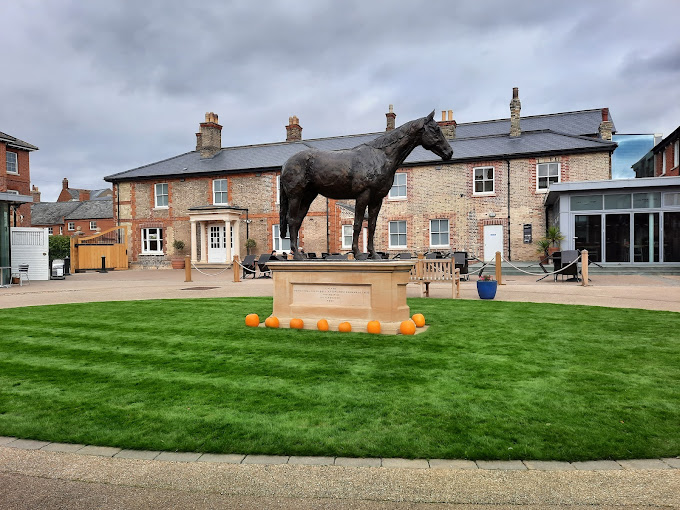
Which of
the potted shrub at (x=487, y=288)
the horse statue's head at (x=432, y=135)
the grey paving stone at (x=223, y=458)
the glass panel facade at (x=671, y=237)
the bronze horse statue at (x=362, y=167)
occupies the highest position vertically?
the horse statue's head at (x=432, y=135)

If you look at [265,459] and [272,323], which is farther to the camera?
[272,323]

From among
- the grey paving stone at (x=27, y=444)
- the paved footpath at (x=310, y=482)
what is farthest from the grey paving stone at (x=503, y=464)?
the grey paving stone at (x=27, y=444)

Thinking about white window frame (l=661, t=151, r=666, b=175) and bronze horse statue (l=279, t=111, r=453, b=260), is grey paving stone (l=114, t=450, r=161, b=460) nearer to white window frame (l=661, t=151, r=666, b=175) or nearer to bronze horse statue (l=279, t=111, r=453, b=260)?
bronze horse statue (l=279, t=111, r=453, b=260)

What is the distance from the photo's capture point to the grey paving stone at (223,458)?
130 inches

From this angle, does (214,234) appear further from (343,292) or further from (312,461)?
(312,461)

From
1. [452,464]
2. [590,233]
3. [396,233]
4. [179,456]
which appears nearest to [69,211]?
[396,233]

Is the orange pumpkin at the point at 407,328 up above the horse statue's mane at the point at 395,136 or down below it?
below

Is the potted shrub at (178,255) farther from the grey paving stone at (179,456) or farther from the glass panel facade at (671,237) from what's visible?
the grey paving stone at (179,456)

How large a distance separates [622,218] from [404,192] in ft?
38.4

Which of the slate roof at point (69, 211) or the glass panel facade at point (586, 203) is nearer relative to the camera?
the glass panel facade at point (586, 203)

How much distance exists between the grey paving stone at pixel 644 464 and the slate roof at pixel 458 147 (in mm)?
25250

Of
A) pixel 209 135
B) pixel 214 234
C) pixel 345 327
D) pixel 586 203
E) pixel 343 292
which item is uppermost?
pixel 209 135

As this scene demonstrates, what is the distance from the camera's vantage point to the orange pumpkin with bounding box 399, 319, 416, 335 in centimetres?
746

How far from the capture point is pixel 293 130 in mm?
35594
